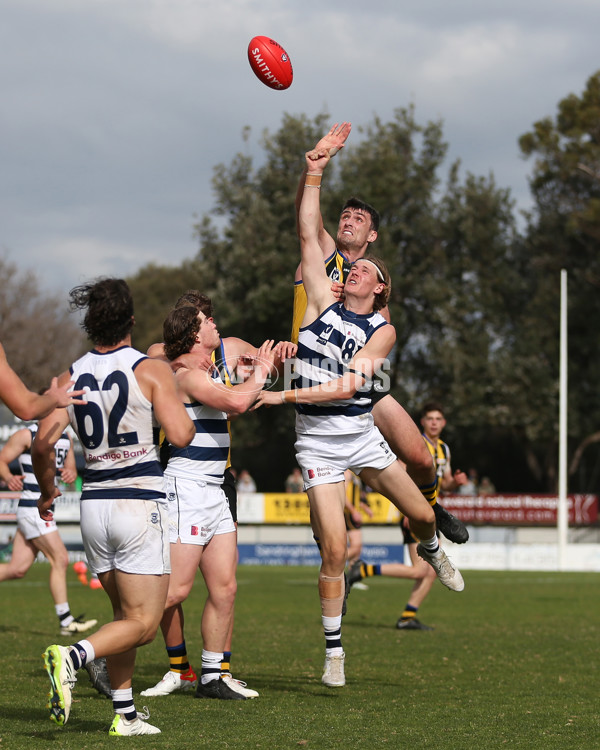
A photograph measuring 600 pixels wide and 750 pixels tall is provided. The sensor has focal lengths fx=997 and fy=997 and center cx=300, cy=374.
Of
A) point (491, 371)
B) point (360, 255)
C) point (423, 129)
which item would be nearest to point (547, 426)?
point (491, 371)

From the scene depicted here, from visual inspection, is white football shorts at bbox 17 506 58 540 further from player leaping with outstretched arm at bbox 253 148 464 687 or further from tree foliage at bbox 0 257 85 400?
tree foliage at bbox 0 257 85 400

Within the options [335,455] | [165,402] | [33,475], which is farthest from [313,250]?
[33,475]

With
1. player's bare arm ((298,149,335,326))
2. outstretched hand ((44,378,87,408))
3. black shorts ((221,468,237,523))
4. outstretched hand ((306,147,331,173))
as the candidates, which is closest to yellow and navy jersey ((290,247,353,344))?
player's bare arm ((298,149,335,326))

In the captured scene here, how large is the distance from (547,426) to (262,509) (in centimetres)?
1448

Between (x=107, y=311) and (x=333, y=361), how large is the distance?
7.91 ft

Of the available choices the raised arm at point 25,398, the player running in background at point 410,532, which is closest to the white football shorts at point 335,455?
the raised arm at point 25,398

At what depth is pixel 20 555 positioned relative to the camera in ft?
36.5

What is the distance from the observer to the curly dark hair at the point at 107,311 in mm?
5285

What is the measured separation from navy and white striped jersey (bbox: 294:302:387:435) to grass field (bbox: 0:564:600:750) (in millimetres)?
1932

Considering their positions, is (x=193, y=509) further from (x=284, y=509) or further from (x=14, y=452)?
(x=284, y=509)

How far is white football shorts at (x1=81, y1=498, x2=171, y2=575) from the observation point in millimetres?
5188

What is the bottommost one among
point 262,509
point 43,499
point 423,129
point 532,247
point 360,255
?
point 262,509

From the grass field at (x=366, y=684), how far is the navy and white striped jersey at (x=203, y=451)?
60.7 inches

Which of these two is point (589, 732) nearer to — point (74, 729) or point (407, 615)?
point (74, 729)
